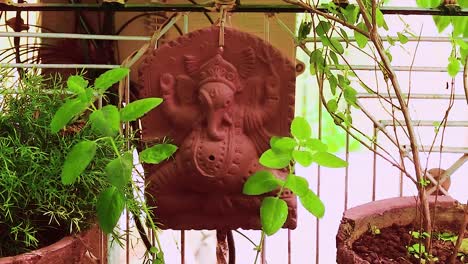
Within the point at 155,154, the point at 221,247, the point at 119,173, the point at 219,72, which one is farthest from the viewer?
the point at 221,247

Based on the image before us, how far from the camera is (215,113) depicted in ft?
2.82

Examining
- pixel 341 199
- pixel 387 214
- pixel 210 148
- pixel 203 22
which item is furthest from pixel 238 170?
pixel 341 199

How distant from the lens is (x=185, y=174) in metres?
0.87

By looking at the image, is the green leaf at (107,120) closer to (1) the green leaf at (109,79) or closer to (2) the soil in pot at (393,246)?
(1) the green leaf at (109,79)

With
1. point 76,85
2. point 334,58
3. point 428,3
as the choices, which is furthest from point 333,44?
point 76,85

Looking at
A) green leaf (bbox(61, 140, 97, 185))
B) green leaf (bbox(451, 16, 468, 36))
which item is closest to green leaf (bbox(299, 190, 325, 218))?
green leaf (bbox(61, 140, 97, 185))

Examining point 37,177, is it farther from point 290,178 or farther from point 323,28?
point 323,28

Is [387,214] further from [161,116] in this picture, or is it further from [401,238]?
[161,116]

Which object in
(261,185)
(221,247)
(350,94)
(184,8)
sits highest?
(184,8)

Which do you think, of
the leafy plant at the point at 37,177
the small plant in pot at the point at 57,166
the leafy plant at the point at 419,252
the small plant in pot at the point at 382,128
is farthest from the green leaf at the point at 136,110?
the leafy plant at the point at 419,252

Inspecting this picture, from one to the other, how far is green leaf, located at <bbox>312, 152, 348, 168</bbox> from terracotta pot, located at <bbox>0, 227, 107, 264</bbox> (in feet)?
0.88

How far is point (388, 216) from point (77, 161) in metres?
0.45

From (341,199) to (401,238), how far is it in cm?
93

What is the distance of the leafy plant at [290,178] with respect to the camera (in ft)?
2.31
